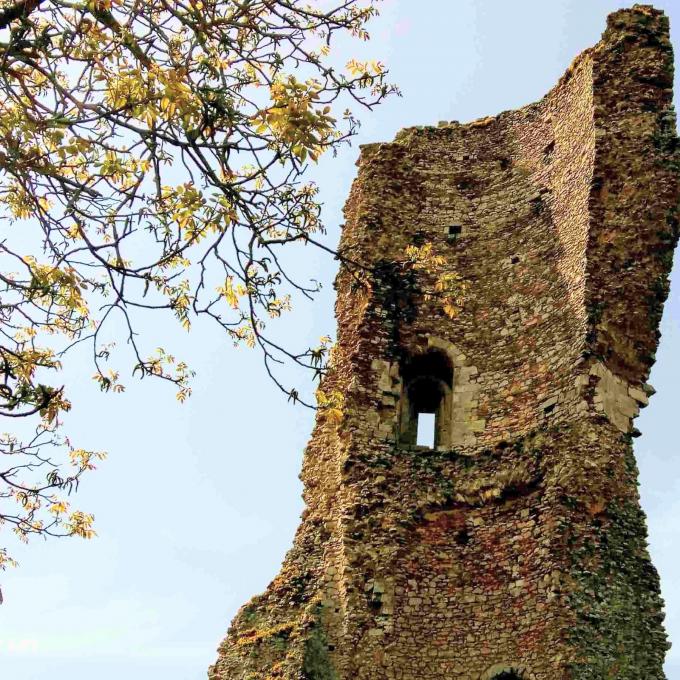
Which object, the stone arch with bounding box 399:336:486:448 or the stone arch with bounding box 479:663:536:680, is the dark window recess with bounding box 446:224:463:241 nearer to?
the stone arch with bounding box 399:336:486:448

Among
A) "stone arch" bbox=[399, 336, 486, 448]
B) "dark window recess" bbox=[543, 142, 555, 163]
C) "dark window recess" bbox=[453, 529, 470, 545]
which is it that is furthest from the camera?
"dark window recess" bbox=[543, 142, 555, 163]

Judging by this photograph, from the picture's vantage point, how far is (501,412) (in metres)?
17.6

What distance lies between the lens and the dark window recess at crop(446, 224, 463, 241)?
1980 cm

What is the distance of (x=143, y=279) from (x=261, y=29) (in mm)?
2308

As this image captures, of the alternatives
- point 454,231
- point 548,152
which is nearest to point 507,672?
point 454,231

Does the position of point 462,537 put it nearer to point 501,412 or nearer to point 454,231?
point 501,412

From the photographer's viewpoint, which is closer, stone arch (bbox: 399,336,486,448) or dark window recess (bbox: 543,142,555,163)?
stone arch (bbox: 399,336,486,448)

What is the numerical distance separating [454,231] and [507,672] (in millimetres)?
7581

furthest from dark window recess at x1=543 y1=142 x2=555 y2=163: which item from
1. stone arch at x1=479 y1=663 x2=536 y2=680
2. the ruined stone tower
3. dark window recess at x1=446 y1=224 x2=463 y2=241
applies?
stone arch at x1=479 y1=663 x2=536 y2=680

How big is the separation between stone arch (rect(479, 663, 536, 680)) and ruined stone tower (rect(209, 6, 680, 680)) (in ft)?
0.08

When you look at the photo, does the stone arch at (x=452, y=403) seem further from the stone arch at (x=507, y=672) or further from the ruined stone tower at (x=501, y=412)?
the stone arch at (x=507, y=672)

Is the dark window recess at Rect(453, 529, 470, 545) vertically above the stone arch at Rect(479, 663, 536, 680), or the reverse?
the dark window recess at Rect(453, 529, 470, 545)

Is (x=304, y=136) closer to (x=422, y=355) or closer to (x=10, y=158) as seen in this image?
(x=10, y=158)

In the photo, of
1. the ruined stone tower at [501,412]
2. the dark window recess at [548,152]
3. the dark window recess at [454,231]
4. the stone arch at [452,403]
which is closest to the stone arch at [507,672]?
the ruined stone tower at [501,412]
